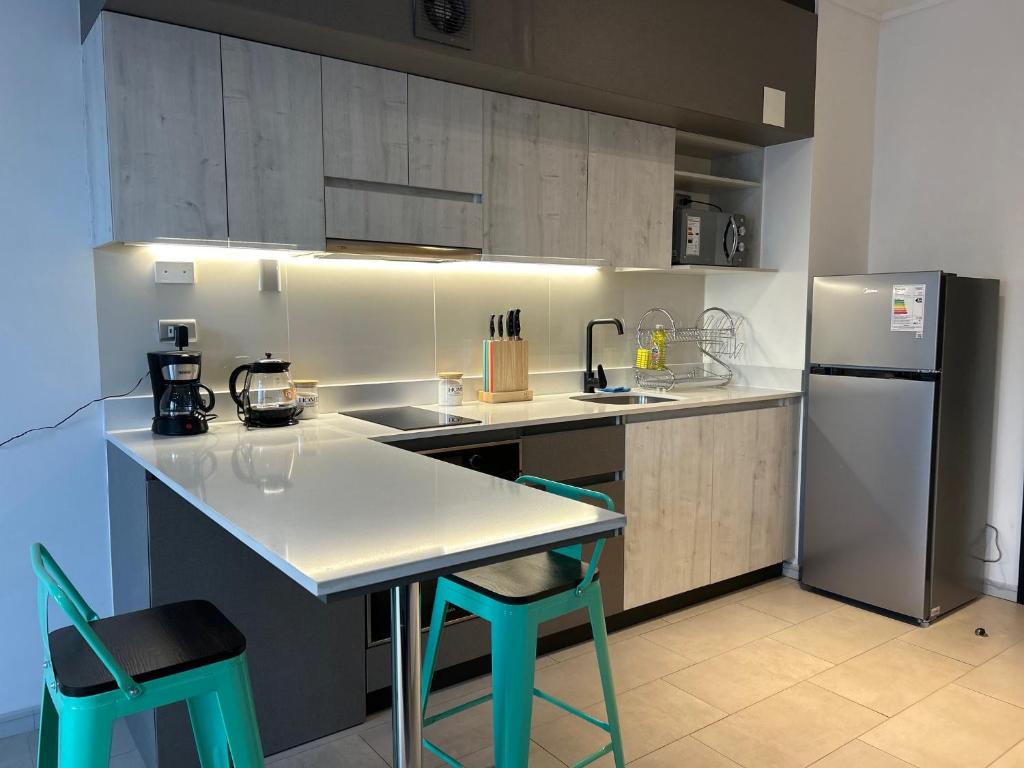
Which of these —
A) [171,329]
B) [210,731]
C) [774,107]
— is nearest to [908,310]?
[774,107]

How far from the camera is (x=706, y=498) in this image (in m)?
3.35

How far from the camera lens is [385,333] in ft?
9.85

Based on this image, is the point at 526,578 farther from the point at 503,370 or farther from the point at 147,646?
the point at 503,370

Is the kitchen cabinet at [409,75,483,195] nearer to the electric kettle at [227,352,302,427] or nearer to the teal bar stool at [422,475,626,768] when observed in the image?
the electric kettle at [227,352,302,427]

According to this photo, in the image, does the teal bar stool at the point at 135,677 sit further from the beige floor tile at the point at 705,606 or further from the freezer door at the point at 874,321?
the freezer door at the point at 874,321

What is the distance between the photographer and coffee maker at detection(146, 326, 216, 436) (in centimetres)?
233

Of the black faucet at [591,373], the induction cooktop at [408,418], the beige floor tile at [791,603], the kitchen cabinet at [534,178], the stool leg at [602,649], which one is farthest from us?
the black faucet at [591,373]

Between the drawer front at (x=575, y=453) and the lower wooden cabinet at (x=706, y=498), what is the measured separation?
0.24ft

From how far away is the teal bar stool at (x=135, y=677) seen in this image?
4.15ft

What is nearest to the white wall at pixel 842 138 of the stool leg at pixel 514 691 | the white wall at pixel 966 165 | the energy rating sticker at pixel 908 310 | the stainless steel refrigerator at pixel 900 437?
the white wall at pixel 966 165

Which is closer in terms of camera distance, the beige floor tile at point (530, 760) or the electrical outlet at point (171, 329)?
the beige floor tile at point (530, 760)

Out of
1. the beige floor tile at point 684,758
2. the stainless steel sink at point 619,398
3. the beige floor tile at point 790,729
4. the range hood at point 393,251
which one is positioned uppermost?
the range hood at point 393,251

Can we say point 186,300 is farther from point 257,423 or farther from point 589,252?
point 589,252

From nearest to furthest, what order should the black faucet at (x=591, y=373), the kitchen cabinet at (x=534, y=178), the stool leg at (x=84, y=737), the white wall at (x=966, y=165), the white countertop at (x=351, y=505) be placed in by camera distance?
1. the white countertop at (x=351, y=505)
2. the stool leg at (x=84, y=737)
3. the kitchen cabinet at (x=534, y=178)
4. the white wall at (x=966, y=165)
5. the black faucet at (x=591, y=373)
